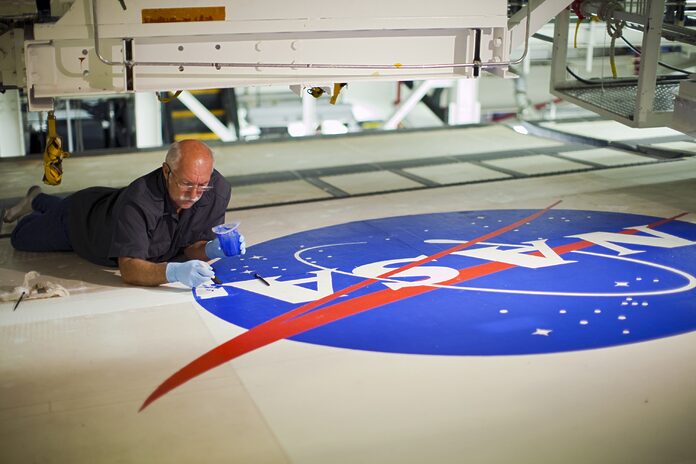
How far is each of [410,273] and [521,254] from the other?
2.92ft

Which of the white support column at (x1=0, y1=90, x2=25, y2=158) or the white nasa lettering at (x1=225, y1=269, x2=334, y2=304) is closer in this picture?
the white nasa lettering at (x1=225, y1=269, x2=334, y2=304)

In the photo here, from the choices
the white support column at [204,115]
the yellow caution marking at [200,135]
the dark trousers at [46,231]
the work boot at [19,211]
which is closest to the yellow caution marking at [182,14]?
the dark trousers at [46,231]

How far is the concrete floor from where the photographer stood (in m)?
3.53

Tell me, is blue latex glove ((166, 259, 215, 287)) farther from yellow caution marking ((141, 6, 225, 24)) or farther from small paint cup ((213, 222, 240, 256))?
yellow caution marking ((141, 6, 225, 24))

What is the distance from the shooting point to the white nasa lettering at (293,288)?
17.0 feet

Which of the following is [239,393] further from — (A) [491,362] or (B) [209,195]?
(B) [209,195]

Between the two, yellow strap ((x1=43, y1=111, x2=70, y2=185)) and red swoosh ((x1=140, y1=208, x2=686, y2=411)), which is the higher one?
yellow strap ((x1=43, y1=111, x2=70, y2=185))

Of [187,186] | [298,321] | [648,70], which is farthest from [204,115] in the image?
[298,321]

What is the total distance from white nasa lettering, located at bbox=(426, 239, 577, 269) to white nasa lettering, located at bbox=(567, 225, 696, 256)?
394mm

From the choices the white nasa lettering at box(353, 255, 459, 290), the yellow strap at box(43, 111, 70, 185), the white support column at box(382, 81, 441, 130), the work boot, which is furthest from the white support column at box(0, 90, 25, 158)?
the white nasa lettering at box(353, 255, 459, 290)

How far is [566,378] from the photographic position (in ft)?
13.6

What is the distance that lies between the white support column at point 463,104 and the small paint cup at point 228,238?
7410 millimetres

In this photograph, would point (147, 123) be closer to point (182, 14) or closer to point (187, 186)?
point (182, 14)

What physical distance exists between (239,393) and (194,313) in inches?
42.3
